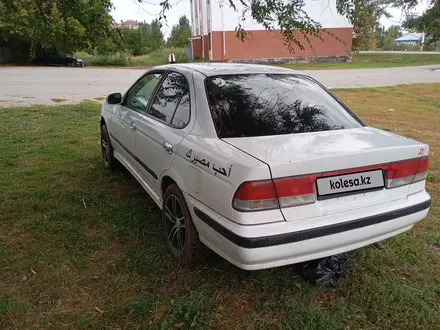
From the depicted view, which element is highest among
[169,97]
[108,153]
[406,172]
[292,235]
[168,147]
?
[169,97]

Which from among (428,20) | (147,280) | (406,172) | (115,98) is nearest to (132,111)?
(115,98)

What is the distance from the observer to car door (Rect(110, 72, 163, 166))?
3.97 m

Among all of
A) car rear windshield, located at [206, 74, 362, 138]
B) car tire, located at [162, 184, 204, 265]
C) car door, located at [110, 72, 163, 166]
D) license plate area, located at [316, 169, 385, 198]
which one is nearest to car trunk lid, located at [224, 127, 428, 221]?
license plate area, located at [316, 169, 385, 198]

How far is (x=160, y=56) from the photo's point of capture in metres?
35.1

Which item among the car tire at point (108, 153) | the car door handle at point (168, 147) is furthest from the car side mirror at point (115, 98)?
the car door handle at point (168, 147)

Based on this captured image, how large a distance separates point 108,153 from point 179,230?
8.27 ft

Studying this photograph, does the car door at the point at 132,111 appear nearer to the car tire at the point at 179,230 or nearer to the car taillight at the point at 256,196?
the car tire at the point at 179,230

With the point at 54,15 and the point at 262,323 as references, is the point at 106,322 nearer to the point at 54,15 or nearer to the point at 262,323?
the point at 262,323

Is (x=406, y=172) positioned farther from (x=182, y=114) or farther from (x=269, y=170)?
(x=182, y=114)

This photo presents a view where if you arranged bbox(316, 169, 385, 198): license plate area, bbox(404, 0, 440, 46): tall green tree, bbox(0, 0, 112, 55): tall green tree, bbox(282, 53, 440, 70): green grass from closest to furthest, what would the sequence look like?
bbox(316, 169, 385, 198): license plate area → bbox(0, 0, 112, 55): tall green tree → bbox(404, 0, 440, 46): tall green tree → bbox(282, 53, 440, 70): green grass

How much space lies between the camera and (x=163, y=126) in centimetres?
331

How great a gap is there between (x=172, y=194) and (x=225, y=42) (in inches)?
1162

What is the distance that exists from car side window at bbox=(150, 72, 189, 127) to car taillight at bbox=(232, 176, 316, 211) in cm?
110

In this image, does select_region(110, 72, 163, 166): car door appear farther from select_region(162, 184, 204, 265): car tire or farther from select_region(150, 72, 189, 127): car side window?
select_region(162, 184, 204, 265): car tire
